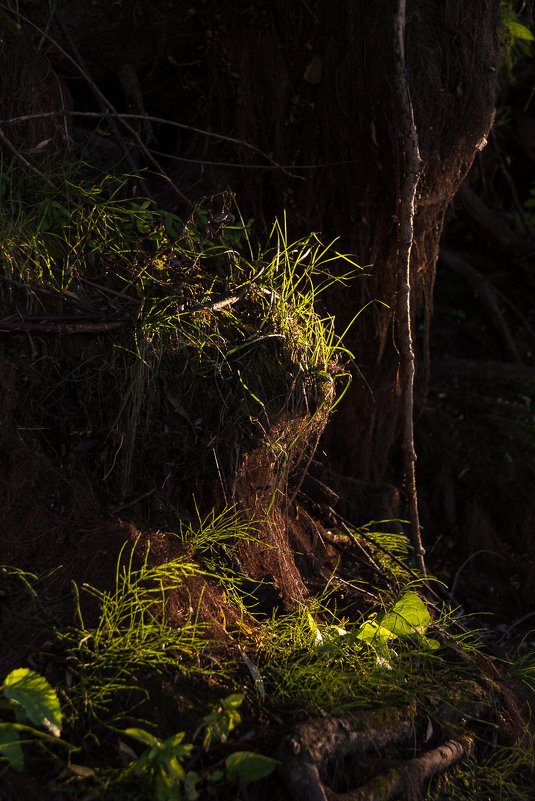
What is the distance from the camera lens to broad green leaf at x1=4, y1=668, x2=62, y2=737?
5.11ft

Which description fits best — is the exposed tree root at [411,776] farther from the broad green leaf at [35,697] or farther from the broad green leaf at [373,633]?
the broad green leaf at [35,697]

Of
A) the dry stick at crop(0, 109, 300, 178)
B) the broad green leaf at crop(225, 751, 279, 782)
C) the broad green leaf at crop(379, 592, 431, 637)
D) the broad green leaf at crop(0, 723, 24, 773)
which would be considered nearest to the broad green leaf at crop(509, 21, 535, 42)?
the dry stick at crop(0, 109, 300, 178)

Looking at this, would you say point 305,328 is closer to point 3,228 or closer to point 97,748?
point 3,228

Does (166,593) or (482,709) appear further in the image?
(482,709)

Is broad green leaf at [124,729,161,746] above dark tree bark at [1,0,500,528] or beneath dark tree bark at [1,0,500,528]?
beneath

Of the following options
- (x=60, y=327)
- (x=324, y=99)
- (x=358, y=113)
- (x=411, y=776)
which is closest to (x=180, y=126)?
(x=324, y=99)

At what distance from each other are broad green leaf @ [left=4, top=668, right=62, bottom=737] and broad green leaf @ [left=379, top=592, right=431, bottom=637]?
113cm

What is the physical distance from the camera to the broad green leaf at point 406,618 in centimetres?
231

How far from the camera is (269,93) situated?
332 cm

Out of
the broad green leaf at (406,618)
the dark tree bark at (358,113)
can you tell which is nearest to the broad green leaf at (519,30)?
the dark tree bark at (358,113)

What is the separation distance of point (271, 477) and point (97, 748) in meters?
1.09

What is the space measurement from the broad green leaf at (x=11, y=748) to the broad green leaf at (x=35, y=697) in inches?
2.0

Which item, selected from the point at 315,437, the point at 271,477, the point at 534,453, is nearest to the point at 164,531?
the point at 271,477

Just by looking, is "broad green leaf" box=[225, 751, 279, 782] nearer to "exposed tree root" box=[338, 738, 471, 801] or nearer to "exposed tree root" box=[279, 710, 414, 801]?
"exposed tree root" box=[279, 710, 414, 801]
